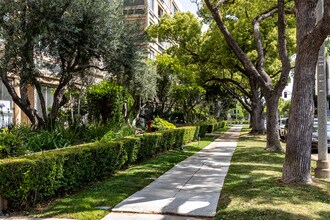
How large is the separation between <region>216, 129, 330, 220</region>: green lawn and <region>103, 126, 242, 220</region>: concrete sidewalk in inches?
11.0

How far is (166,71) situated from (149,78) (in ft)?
17.8

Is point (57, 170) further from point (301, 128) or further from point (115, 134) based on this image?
point (115, 134)

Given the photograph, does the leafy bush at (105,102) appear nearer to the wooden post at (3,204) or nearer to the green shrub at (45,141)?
the green shrub at (45,141)

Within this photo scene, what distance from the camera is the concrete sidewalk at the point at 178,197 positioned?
21.6ft

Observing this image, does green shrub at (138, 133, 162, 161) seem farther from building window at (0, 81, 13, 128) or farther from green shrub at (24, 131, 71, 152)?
building window at (0, 81, 13, 128)

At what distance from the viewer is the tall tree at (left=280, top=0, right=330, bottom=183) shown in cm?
855

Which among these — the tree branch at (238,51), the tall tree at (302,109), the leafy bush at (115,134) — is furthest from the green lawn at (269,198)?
the tree branch at (238,51)

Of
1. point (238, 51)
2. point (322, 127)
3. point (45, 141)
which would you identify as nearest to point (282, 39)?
point (238, 51)

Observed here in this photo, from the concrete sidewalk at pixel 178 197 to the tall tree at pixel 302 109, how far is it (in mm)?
1815

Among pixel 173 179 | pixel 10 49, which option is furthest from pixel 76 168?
pixel 10 49

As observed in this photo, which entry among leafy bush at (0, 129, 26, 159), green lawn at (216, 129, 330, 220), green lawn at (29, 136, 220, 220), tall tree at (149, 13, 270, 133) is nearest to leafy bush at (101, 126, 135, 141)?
green lawn at (29, 136, 220, 220)

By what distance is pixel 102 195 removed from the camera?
309 inches

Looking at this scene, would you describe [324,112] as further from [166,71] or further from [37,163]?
[166,71]

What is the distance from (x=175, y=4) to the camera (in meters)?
57.5
